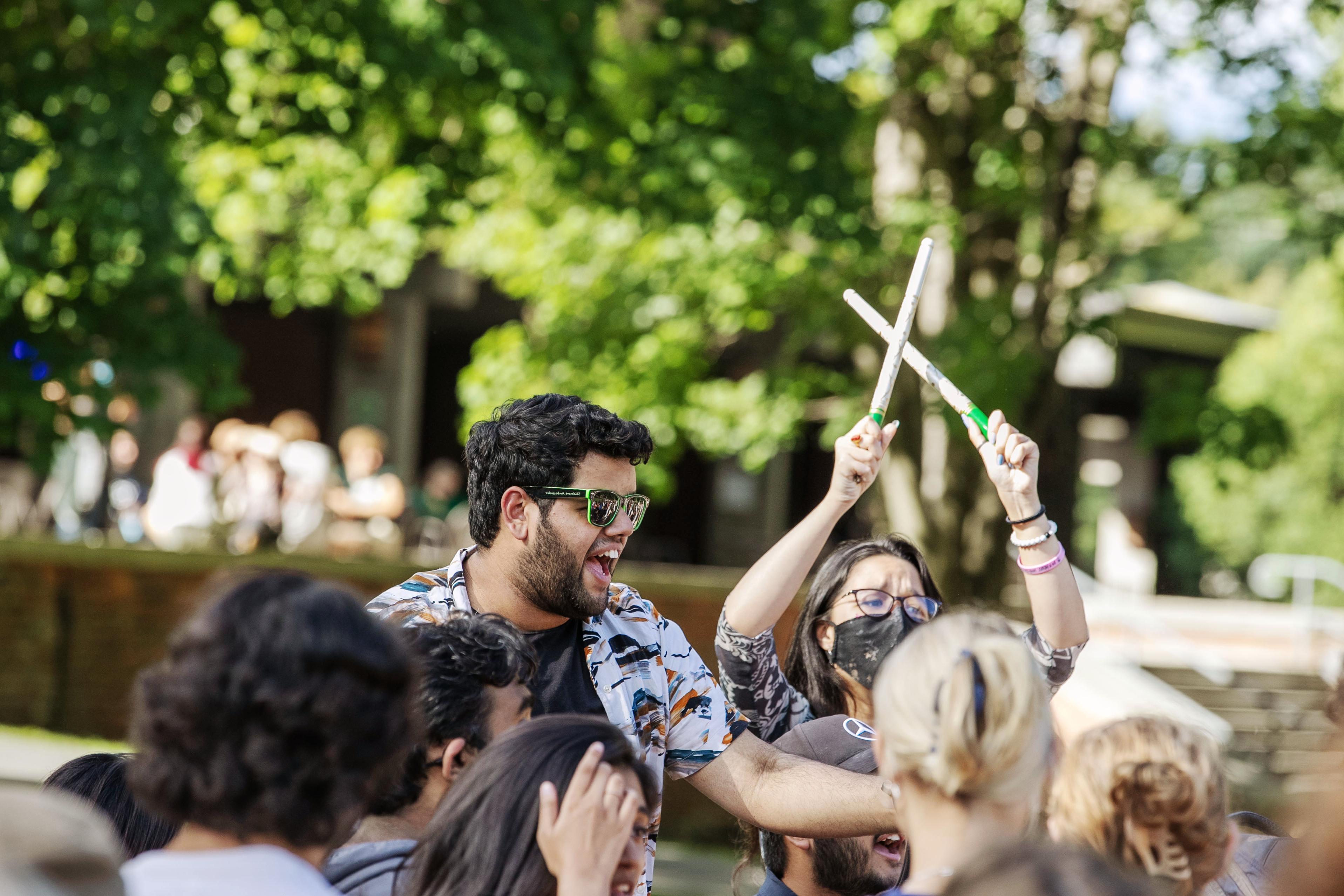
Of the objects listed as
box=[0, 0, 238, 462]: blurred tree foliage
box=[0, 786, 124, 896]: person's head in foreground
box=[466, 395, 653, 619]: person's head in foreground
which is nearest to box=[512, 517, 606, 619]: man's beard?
A: box=[466, 395, 653, 619]: person's head in foreground

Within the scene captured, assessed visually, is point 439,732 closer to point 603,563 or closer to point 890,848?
point 603,563

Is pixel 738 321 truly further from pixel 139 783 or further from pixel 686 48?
pixel 139 783

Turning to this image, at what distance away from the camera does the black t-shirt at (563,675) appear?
2.54m

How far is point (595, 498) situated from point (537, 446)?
5.9 inches

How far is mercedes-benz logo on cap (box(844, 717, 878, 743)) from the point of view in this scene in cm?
288

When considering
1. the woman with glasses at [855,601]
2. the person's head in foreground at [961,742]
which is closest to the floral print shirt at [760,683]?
the woman with glasses at [855,601]

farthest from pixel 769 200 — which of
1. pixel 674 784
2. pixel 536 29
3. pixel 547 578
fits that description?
pixel 547 578

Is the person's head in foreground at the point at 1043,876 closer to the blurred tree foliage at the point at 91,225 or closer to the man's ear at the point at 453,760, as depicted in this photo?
the man's ear at the point at 453,760

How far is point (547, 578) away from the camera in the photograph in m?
2.59

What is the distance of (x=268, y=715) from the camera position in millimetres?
1571

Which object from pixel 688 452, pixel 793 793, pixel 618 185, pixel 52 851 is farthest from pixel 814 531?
pixel 688 452

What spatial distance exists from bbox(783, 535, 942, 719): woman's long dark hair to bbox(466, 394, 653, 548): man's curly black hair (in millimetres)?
674

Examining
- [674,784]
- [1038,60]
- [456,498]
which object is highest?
[1038,60]

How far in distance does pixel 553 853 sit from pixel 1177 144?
29.2ft
